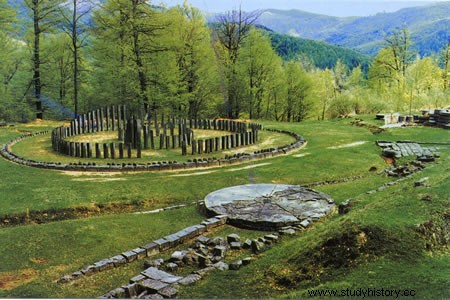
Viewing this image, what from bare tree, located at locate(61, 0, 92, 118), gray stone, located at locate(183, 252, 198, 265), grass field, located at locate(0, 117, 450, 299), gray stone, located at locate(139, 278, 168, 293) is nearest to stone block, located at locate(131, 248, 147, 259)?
grass field, located at locate(0, 117, 450, 299)

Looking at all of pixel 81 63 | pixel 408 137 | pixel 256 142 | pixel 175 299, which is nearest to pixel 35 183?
pixel 175 299

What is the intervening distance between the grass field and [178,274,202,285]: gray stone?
12 centimetres

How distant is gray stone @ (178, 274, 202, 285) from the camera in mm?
7332

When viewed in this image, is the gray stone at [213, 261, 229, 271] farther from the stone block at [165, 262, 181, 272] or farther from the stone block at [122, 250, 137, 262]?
the stone block at [122, 250, 137, 262]

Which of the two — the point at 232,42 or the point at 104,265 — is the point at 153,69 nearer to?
the point at 232,42

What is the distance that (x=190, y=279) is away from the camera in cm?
745

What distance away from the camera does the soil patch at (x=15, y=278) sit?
7750mm

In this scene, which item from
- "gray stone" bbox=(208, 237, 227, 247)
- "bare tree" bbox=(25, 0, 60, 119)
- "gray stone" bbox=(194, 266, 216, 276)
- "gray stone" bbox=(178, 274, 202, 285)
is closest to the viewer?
"gray stone" bbox=(178, 274, 202, 285)

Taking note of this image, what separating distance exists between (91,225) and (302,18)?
8.41 m

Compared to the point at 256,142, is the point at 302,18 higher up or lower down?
higher up

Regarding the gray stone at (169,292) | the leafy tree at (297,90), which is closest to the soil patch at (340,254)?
the gray stone at (169,292)

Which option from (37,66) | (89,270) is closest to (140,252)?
(89,270)

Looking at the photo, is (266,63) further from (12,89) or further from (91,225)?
(91,225)

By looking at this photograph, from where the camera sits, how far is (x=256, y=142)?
21.5 meters
